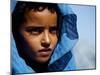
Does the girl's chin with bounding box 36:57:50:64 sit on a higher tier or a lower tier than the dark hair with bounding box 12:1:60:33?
lower

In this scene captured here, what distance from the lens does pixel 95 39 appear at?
7.90ft

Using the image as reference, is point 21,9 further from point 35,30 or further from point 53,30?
point 53,30

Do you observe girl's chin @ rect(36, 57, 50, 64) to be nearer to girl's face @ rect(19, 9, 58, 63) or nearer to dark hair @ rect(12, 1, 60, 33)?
girl's face @ rect(19, 9, 58, 63)

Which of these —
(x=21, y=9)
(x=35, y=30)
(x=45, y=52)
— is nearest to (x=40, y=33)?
(x=35, y=30)

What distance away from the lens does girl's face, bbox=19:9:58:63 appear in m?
2.14

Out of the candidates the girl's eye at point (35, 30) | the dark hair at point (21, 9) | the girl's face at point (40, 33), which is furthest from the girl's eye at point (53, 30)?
the dark hair at point (21, 9)

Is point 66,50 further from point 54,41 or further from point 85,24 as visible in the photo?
point 85,24

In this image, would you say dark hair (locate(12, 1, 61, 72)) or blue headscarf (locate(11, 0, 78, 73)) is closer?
dark hair (locate(12, 1, 61, 72))

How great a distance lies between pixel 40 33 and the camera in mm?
2182

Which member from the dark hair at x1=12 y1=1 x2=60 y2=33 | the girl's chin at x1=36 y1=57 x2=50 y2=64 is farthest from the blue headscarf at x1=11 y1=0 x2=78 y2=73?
the dark hair at x1=12 y1=1 x2=60 y2=33

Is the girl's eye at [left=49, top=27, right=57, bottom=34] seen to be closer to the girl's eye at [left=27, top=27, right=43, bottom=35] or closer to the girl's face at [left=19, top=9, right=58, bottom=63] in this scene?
the girl's face at [left=19, top=9, right=58, bottom=63]

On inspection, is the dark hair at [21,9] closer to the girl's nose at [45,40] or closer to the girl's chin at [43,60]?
the girl's nose at [45,40]

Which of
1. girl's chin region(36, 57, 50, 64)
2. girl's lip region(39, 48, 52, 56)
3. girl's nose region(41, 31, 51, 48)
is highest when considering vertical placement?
girl's nose region(41, 31, 51, 48)

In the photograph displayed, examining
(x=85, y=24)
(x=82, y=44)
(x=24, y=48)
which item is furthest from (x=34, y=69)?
(x=85, y=24)
